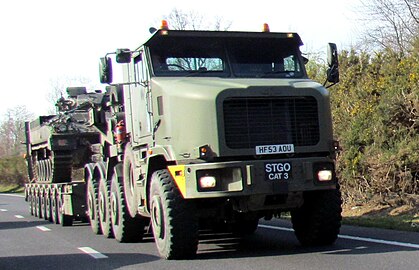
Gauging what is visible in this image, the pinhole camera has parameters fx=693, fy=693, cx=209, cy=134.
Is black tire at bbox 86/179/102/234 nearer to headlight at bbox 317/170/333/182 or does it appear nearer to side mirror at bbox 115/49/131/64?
side mirror at bbox 115/49/131/64

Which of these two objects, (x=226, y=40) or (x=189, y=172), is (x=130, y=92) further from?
(x=189, y=172)

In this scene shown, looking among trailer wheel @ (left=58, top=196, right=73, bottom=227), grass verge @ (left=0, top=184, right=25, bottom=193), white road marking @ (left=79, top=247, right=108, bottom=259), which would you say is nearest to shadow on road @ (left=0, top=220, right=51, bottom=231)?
trailer wheel @ (left=58, top=196, right=73, bottom=227)

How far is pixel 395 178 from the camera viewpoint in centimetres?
1535

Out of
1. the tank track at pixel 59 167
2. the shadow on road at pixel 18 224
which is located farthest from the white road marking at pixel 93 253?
the tank track at pixel 59 167

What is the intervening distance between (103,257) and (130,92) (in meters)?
2.69

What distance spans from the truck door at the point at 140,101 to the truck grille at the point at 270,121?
1521 mm

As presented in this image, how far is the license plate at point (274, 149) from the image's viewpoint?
897cm

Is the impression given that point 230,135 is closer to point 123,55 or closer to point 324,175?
point 324,175

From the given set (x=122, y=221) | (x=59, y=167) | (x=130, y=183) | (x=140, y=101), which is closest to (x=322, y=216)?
(x=140, y=101)

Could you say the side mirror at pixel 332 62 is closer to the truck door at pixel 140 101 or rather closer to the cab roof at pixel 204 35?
the cab roof at pixel 204 35

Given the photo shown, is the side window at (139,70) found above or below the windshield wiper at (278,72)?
above

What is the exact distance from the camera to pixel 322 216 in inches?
382

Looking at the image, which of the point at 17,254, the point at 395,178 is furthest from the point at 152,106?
the point at 395,178

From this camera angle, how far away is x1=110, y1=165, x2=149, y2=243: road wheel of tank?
11750 mm
